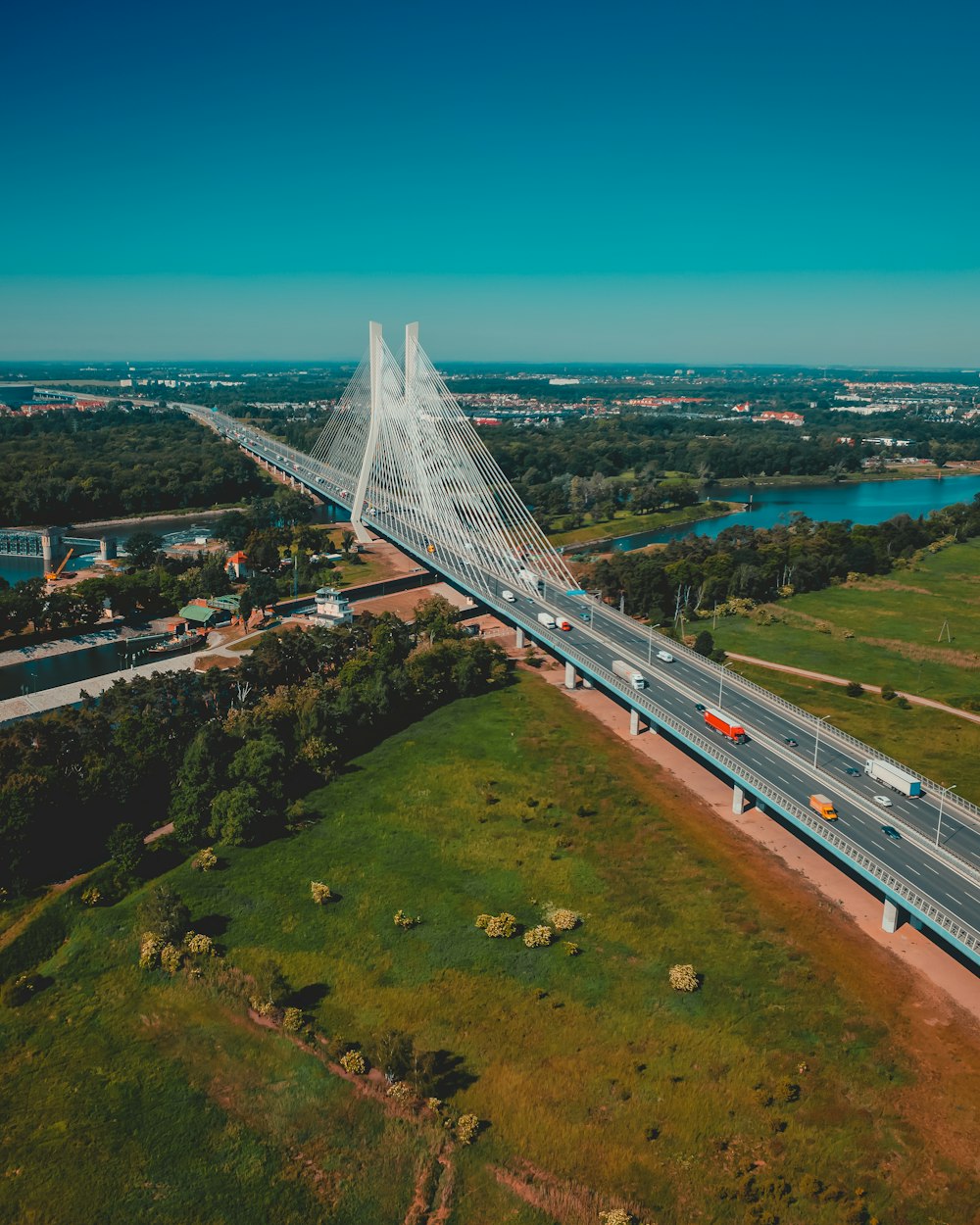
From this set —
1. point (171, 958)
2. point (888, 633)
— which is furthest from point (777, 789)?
point (888, 633)

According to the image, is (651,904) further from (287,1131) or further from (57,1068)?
(57,1068)

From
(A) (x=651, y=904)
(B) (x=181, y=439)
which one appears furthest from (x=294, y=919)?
(B) (x=181, y=439)

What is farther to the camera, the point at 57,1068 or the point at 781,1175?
the point at 57,1068

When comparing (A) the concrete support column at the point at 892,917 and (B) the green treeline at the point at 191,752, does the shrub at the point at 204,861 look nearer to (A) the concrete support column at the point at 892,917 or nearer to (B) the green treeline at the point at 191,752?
(B) the green treeline at the point at 191,752

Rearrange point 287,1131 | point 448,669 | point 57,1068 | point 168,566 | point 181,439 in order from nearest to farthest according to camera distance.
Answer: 1. point 287,1131
2. point 57,1068
3. point 448,669
4. point 168,566
5. point 181,439

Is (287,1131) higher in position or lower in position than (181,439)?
lower

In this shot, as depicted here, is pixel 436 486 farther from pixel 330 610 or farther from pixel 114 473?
pixel 114 473
